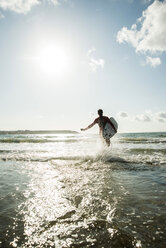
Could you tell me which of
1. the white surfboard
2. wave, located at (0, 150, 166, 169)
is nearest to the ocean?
wave, located at (0, 150, 166, 169)

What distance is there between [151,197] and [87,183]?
5.81 feet

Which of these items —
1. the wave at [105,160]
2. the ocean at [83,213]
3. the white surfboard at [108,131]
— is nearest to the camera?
the ocean at [83,213]

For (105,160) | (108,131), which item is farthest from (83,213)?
(108,131)

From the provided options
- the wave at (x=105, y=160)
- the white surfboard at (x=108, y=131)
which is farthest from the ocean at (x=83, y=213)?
the white surfboard at (x=108, y=131)

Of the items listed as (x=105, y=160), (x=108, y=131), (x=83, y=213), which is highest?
(x=108, y=131)

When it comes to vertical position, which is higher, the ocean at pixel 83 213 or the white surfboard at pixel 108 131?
the white surfboard at pixel 108 131

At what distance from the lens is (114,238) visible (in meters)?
2.51

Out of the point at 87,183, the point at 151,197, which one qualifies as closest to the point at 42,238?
the point at 151,197

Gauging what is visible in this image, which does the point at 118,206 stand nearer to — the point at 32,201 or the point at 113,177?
the point at 32,201

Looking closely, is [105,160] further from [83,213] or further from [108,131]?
[83,213]

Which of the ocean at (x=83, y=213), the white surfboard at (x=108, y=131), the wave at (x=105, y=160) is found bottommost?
the wave at (x=105, y=160)

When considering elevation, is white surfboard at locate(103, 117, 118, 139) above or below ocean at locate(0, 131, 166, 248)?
above

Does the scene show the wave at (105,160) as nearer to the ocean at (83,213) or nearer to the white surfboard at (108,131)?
the white surfboard at (108,131)

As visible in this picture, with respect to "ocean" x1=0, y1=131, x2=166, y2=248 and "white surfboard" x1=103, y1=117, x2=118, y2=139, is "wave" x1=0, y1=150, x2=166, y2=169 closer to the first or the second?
"white surfboard" x1=103, y1=117, x2=118, y2=139
